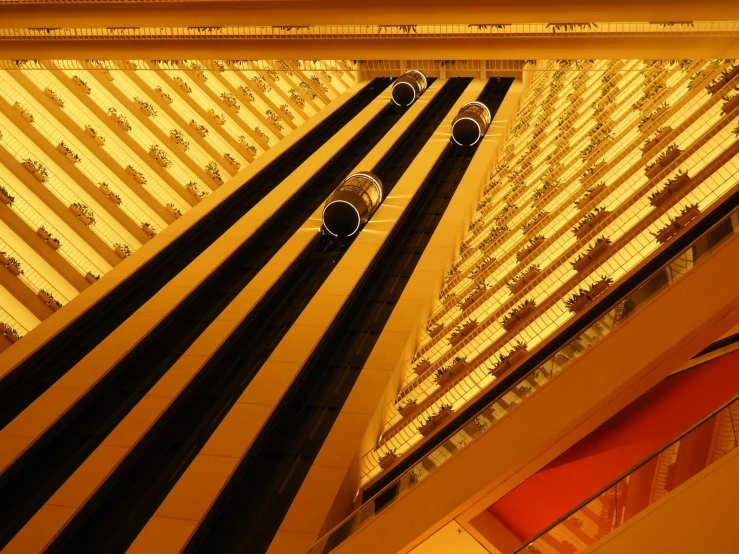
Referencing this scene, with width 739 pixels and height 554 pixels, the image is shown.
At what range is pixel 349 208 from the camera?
8.05m

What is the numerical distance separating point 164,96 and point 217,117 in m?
1.13

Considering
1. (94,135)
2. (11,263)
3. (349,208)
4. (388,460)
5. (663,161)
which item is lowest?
(388,460)

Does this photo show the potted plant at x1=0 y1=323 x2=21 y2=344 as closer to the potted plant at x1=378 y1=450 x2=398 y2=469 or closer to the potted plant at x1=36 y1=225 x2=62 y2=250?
the potted plant at x1=36 y1=225 x2=62 y2=250

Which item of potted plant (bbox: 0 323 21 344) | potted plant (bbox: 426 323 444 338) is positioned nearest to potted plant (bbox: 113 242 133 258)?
potted plant (bbox: 0 323 21 344)

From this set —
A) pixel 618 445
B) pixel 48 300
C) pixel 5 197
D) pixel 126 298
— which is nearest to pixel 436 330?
pixel 618 445

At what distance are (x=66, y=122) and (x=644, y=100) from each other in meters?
8.22

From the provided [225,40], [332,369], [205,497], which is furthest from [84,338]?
[225,40]

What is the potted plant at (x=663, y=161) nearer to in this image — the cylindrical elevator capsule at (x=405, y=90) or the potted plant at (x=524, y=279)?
the potted plant at (x=524, y=279)

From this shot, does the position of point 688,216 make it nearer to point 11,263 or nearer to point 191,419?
point 191,419

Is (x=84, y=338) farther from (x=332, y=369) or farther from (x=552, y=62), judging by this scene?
(x=552, y=62)

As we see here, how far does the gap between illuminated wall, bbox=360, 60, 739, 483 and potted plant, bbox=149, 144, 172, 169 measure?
16.6ft

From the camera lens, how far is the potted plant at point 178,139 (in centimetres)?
1334

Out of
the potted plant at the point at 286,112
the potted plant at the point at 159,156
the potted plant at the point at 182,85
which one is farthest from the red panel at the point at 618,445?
the potted plant at the point at 286,112

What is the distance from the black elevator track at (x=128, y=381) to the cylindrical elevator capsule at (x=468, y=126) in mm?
3006
